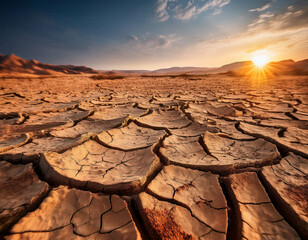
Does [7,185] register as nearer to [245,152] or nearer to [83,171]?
[83,171]

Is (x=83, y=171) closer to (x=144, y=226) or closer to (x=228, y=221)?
(x=144, y=226)

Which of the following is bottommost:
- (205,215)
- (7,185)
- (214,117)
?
(214,117)

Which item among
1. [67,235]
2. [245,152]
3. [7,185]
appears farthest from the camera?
[245,152]

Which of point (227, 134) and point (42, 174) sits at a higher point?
point (42, 174)

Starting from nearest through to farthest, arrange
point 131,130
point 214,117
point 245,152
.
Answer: point 245,152 → point 131,130 → point 214,117

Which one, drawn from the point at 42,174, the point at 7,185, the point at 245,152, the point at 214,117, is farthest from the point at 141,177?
the point at 214,117

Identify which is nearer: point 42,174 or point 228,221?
point 228,221

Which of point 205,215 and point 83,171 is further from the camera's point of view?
point 83,171

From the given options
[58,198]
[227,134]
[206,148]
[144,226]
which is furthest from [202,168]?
[58,198]

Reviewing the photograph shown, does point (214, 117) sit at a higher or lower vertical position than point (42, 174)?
lower
